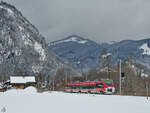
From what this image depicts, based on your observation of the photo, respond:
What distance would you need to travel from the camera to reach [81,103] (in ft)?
87.4

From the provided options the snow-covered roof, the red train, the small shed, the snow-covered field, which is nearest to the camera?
the snow-covered field

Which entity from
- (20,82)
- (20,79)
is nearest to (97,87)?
(20,82)

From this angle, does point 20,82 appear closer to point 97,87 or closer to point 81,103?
point 97,87

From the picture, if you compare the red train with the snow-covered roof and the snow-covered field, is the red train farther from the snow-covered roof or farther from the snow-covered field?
the snow-covered roof

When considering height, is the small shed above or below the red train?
below

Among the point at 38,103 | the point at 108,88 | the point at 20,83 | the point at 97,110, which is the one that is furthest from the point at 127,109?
the point at 20,83

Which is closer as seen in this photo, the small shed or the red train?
the red train

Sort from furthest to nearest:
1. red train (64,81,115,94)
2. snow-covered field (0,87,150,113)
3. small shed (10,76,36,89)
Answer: small shed (10,76,36,89)
red train (64,81,115,94)
snow-covered field (0,87,150,113)

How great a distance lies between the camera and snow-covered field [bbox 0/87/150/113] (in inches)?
859

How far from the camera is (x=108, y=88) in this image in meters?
46.7

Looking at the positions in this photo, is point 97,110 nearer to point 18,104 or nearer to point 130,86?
point 18,104

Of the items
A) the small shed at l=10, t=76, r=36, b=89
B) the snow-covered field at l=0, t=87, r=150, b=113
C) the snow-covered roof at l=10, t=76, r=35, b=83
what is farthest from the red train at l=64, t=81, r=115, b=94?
the snow-covered roof at l=10, t=76, r=35, b=83

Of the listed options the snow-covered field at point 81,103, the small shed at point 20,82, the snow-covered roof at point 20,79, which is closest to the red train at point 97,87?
the snow-covered field at point 81,103

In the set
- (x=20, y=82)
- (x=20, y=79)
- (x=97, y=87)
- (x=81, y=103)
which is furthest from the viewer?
(x=20, y=79)
